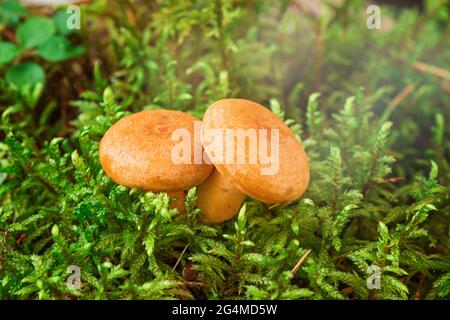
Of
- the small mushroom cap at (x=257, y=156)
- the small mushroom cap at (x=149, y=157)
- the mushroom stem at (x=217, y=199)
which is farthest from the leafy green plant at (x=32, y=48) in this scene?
the small mushroom cap at (x=257, y=156)

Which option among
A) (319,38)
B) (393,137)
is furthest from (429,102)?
(319,38)

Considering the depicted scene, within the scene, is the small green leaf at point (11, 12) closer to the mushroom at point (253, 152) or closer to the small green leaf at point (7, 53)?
the small green leaf at point (7, 53)

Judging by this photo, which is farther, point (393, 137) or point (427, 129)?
point (427, 129)

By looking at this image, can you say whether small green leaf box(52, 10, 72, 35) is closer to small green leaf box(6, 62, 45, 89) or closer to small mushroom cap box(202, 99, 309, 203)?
small green leaf box(6, 62, 45, 89)

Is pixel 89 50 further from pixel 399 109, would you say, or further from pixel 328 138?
pixel 399 109

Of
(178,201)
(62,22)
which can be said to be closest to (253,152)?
(178,201)

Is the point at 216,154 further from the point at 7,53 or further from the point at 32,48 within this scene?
the point at 32,48

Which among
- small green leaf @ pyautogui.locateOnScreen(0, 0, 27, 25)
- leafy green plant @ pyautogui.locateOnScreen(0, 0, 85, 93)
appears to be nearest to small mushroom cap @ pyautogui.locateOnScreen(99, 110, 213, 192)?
leafy green plant @ pyautogui.locateOnScreen(0, 0, 85, 93)
